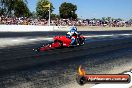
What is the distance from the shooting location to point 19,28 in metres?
37.2

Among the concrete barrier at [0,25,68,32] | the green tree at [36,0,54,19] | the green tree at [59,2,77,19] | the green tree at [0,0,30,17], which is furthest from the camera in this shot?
the green tree at [59,2,77,19]

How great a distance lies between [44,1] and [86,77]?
86.4 metres

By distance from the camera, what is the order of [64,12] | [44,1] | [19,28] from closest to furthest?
[19,28]
[44,1]
[64,12]

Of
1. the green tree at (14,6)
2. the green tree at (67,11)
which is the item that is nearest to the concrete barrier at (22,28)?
the green tree at (14,6)

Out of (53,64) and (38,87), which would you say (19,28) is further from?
(38,87)

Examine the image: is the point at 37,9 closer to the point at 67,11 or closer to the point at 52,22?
the point at 67,11

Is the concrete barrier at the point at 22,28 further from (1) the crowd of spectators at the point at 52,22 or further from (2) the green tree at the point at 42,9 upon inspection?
(2) the green tree at the point at 42,9

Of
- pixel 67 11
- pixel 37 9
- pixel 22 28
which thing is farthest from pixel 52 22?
pixel 67 11

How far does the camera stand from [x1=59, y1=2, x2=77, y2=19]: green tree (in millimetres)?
105787

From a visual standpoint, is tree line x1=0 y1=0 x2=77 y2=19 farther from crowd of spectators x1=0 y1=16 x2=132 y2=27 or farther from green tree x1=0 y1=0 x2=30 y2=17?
crowd of spectators x1=0 y1=16 x2=132 y2=27

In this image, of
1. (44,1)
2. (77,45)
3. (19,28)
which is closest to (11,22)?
(19,28)

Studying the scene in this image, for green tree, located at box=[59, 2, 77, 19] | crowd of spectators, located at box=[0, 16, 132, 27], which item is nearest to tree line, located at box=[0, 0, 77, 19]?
green tree, located at box=[59, 2, 77, 19]

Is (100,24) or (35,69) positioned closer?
(35,69)

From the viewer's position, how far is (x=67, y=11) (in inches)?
4156
